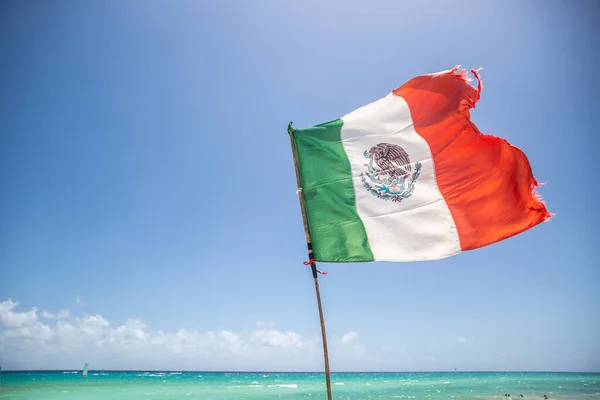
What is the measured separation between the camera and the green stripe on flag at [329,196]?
16.0 ft

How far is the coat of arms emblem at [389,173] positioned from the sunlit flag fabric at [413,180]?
0.01 metres

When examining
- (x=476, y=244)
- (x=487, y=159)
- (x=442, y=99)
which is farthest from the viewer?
(x=442, y=99)

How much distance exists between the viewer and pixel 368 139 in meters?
5.44

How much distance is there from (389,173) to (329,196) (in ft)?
3.02

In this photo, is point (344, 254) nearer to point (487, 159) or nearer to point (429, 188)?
point (429, 188)

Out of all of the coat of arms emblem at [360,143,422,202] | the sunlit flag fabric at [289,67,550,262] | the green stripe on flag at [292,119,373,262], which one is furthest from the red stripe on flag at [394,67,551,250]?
the green stripe on flag at [292,119,373,262]

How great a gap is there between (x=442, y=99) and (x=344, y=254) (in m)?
2.71

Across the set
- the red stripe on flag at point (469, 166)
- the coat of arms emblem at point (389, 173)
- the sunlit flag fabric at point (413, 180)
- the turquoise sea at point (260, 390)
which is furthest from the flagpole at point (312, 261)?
the turquoise sea at point (260, 390)

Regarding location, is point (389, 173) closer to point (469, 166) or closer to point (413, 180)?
point (413, 180)

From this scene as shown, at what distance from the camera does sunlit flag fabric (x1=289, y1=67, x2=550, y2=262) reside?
4.86 m

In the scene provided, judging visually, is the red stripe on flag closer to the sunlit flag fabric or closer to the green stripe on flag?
the sunlit flag fabric

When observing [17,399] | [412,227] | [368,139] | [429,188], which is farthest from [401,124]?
[17,399]

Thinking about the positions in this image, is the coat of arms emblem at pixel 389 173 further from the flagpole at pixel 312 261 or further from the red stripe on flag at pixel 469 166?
the flagpole at pixel 312 261

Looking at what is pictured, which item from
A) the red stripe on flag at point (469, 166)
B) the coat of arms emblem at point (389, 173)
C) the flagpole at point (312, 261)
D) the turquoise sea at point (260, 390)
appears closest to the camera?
the flagpole at point (312, 261)
